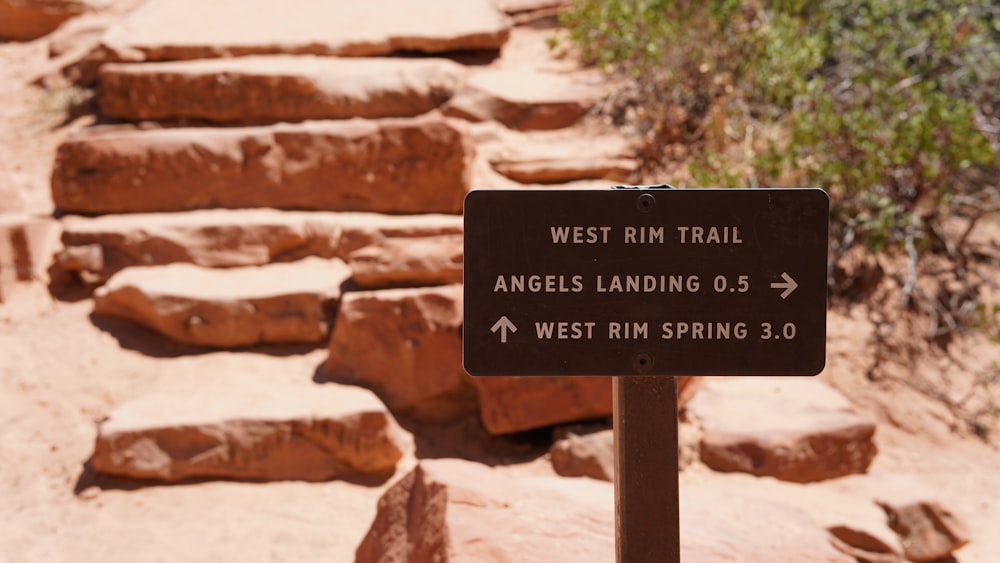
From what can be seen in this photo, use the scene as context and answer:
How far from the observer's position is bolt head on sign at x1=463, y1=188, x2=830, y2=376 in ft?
5.47

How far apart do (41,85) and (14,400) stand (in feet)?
13.2

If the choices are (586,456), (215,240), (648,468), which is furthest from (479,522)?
(215,240)

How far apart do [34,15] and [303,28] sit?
324 cm

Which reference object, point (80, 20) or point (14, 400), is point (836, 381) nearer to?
point (14, 400)

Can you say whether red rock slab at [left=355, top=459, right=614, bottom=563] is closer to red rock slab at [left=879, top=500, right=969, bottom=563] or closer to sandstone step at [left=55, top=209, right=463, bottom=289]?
red rock slab at [left=879, top=500, right=969, bottom=563]

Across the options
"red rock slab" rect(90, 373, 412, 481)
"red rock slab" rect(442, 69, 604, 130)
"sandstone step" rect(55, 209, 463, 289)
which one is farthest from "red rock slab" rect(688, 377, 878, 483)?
"red rock slab" rect(442, 69, 604, 130)

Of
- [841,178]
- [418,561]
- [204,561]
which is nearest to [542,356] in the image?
[418,561]

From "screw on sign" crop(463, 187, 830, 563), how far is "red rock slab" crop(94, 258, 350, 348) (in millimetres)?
3273

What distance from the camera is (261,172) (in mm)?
5641

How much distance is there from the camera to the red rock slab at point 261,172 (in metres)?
5.55

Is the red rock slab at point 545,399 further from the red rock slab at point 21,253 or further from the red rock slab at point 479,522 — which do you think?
the red rock slab at point 21,253

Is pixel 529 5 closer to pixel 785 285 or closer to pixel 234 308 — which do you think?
pixel 234 308

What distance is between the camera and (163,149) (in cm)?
562

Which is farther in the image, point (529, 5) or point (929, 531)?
point (529, 5)
